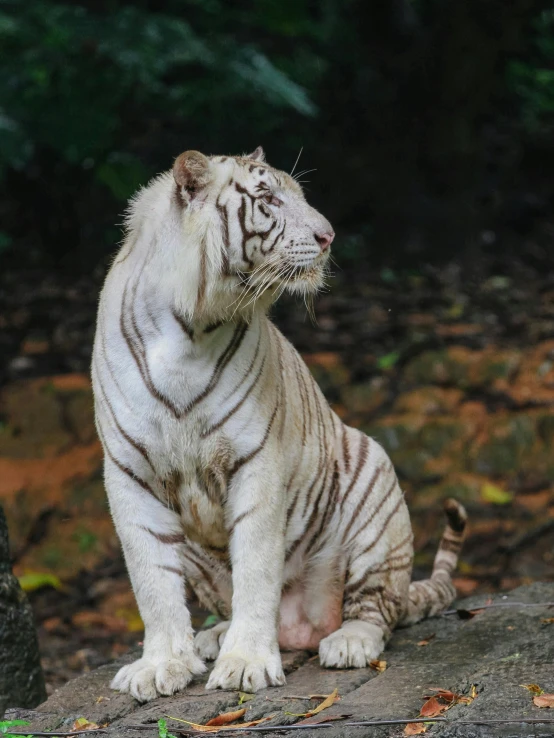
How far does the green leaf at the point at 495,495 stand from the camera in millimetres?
7535

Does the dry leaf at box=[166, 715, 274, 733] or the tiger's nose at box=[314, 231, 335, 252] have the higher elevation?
the tiger's nose at box=[314, 231, 335, 252]

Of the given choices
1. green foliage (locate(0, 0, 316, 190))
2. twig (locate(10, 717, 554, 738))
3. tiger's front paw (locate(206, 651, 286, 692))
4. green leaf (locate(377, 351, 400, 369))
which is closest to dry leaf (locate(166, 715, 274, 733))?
twig (locate(10, 717, 554, 738))

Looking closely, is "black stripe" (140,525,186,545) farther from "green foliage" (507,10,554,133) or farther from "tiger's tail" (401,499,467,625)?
"green foliage" (507,10,554,133)

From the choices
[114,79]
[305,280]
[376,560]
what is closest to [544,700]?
[376,560]

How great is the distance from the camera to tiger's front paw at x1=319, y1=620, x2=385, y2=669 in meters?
3.78

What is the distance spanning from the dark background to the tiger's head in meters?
1.93

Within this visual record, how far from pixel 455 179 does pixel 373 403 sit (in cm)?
340

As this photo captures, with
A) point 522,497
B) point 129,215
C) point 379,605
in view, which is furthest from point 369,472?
point 522,497

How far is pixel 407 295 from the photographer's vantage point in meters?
10.1

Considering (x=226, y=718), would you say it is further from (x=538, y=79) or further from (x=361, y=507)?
(x=538, y=79)

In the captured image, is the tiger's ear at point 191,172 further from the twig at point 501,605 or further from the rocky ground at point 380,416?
the rocky ground at point 380,416

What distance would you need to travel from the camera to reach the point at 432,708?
310 cm

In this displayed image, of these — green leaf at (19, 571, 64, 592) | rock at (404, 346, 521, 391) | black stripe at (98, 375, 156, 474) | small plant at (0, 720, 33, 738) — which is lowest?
small plant at (0, 720, 33, 738)

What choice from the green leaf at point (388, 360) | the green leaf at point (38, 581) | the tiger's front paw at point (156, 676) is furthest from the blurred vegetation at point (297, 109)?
the tiger's front paw at point (156, 676)
